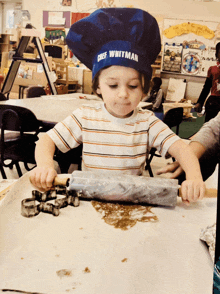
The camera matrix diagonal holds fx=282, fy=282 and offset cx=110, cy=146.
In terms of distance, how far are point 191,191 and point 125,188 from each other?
0.35 ft

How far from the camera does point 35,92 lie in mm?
1632

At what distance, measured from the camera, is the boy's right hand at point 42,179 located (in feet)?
1.50

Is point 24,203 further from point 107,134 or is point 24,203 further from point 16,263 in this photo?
point 107,134

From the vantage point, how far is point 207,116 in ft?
1.92

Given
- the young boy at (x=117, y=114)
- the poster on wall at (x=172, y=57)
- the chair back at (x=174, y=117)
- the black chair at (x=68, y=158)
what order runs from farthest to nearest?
the black chair at (x=68, y=158)
the chair back at (x=174, y=117)
the poster on wall at (x=172, y=57)
the young boy at (x=117, y=114)

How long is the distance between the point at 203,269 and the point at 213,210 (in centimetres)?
15

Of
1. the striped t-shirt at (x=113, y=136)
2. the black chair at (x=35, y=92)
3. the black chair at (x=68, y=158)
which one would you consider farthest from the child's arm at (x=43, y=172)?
the black chair at (x=35, y=92)

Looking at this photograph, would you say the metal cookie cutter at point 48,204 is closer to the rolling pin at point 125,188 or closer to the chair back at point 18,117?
the rolling pin at point 125,188

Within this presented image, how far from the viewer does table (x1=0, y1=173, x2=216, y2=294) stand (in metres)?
0.28

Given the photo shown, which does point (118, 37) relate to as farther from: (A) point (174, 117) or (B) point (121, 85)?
(A) point (174, 117)

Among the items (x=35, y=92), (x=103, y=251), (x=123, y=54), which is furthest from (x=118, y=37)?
(x=35, y=92)

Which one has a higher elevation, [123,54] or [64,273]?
[123,54]

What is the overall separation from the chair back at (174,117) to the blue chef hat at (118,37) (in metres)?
0.26

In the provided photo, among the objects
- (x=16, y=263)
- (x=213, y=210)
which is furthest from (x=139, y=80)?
(x=16, y=263)
